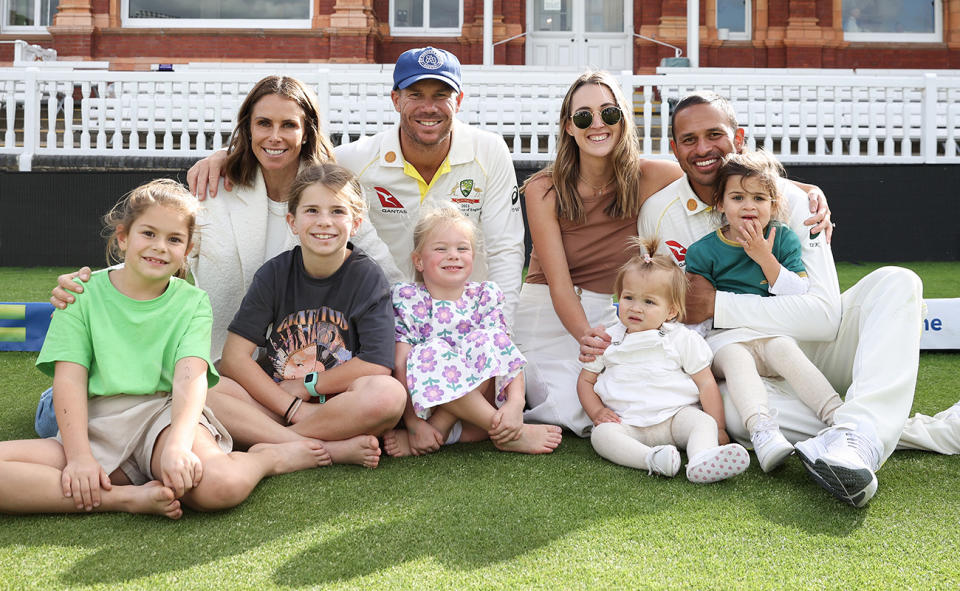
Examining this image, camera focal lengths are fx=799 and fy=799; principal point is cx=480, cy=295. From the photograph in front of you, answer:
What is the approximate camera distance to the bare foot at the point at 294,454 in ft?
7.82

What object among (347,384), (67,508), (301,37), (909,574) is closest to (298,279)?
(347,384)

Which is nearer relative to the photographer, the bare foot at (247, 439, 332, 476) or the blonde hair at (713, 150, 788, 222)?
the bare foot at (247, 439, 332, 476)

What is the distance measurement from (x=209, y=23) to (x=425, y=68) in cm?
1281

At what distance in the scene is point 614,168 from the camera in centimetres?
311

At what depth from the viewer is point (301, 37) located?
46.5 ft

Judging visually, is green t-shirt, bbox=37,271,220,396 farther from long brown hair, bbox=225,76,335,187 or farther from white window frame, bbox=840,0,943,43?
white window frame, bbox=840,0,943,43

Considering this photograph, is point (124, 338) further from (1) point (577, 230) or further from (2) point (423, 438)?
(1) point (577, 230)

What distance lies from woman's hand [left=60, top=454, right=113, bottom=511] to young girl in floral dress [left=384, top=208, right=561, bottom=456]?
902mm

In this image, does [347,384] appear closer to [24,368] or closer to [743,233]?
[743,233]

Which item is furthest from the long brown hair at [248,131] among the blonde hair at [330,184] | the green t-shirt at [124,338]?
the green t-shirt at [124,338]

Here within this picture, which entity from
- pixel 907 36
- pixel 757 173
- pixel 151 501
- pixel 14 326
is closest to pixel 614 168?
pixel 757 173

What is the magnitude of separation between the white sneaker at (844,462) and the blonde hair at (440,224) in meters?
1.33

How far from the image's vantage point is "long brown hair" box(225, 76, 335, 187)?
294cm

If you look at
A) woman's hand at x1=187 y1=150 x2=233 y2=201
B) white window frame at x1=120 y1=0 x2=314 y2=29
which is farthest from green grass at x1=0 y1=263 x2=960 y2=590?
white window frame at x1=120 y1=0 x2=314 y2=29
